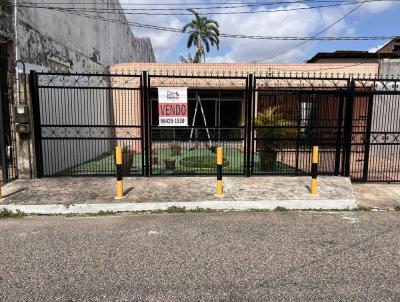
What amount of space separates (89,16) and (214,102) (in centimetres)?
759

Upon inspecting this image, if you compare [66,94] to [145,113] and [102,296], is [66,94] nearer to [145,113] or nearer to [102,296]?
[145,113]

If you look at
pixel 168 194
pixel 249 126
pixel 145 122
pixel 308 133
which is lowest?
pixel 168 194

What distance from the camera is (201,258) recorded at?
4211 mm

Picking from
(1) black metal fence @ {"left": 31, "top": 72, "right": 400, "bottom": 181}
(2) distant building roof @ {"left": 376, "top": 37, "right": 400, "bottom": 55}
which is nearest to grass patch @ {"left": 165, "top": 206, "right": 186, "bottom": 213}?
(1) black metal fence @ {"left": 31, "top": 72, "right": 400, "bottom": 181}

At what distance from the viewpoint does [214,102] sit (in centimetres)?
1817

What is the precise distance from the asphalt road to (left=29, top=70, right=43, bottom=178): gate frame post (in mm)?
2654

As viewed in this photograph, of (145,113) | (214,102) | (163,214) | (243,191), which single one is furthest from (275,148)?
(214,102)

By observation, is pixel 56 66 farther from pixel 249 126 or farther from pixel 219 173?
pixel 219 173

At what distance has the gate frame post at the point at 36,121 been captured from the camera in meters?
7.74

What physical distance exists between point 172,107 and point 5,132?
4.17 meters

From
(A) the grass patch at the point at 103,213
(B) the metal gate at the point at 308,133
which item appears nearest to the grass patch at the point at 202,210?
(A) the grass patch at the point at 103,213

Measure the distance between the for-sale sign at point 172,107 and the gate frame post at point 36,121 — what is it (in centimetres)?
290

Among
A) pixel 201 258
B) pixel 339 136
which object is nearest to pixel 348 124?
pixel 339 136

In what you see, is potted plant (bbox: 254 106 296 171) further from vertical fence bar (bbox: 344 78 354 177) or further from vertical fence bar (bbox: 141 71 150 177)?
vertical fence bar (bbox: 141 71 150 177)
